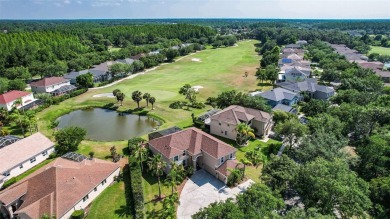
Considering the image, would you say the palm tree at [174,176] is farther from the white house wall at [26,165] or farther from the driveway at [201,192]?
the white house wall at [26,165]

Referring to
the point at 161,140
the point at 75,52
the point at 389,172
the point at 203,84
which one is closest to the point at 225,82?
the point at 203,84

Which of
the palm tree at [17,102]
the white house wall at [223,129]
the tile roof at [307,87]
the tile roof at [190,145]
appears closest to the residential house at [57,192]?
the tile roof at [190,145]

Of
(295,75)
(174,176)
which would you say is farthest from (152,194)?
(295,75)

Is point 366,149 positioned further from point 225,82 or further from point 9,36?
point 9,36

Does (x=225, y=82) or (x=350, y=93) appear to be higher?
(x=350, y=93)

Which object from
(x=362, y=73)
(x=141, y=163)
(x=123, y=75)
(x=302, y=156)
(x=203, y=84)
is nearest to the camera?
(x=302, y=156)

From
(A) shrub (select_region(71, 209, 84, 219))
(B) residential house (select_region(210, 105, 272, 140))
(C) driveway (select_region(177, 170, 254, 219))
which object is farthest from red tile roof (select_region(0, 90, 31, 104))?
(C) driveway (select_region(177, 170, 254, 219))
